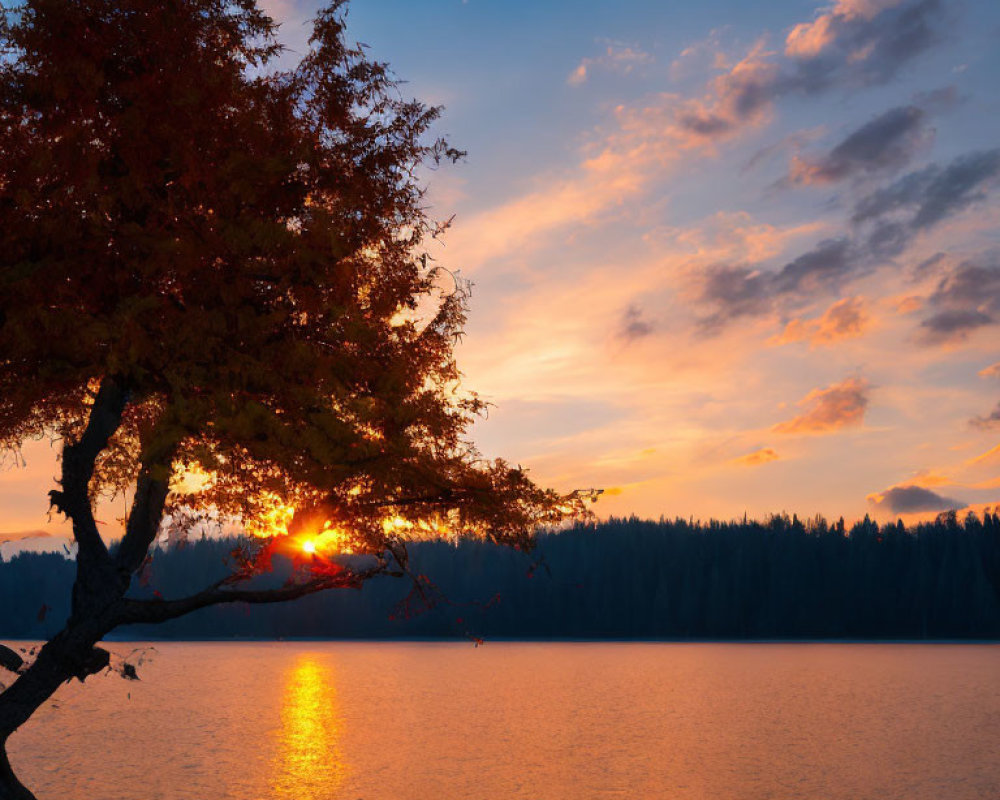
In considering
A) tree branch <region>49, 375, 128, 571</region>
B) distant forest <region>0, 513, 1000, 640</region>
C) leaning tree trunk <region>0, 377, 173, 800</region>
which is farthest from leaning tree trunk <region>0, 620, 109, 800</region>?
distant forest <region>0, 513, 1000, 640</region>

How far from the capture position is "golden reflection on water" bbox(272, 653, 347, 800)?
1204 inches

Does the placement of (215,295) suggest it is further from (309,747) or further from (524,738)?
(524,738)

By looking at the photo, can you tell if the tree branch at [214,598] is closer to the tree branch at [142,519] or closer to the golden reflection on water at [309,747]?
the tree branch at [142,519]

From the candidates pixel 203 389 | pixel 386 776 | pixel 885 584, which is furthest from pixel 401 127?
pixel 885 584

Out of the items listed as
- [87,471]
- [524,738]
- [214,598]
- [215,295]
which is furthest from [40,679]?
[524,738]

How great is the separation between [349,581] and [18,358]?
5.61 meters

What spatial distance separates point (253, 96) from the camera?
1423 cm

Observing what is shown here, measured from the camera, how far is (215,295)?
1352 centimetres

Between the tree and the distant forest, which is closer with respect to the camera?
the tree

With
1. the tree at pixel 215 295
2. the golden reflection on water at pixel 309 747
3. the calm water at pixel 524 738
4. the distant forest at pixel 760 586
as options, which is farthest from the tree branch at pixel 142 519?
the distant forest at pixel 760 586

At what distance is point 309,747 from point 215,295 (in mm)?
31896

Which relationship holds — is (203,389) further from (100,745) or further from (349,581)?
(100,745)

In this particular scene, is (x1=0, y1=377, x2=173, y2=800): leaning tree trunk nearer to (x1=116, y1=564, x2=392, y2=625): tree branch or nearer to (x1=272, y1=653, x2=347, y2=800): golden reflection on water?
(x1=116, y1=564, x2=392, y2=625): tree branch

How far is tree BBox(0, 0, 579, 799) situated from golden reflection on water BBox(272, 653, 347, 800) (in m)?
17.1
